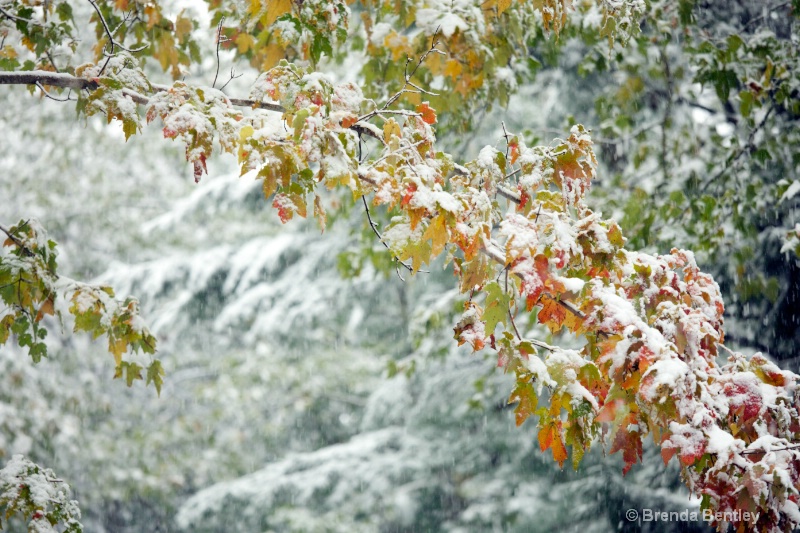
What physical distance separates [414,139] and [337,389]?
899cm

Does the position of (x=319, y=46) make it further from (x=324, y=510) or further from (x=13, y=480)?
(x=324, y=510)

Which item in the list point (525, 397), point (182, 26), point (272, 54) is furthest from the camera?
point (182, 26)

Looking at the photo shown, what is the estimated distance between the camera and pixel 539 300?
2.51 m

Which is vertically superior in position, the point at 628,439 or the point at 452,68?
the point at 452,68

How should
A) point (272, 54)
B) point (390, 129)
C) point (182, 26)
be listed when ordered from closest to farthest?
point (390, 129) < point (272, 54) < point (182, 26)

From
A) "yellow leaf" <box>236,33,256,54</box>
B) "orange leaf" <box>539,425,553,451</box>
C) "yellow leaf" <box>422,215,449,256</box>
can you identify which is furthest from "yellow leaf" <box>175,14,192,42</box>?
"orange leaf" <box>539,425,553,451</box>

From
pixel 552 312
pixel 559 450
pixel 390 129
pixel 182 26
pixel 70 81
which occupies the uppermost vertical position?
pixel 182 26

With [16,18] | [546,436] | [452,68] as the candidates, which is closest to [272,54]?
[452,68]

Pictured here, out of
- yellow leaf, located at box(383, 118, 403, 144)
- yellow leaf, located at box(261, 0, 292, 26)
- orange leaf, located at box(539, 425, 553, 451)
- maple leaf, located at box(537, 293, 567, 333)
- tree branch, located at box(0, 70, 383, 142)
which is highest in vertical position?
yellow leaf, located at box(261, 0, 292, 26)

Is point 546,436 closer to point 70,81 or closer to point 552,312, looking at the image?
point 552,312

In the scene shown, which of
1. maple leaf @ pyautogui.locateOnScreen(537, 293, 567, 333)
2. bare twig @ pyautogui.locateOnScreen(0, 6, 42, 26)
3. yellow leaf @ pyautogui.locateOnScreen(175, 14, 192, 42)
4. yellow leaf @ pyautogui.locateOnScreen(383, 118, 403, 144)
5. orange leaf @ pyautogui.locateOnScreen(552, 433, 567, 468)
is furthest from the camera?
yellow leaf @ pyautogui.locateOnScreen(175, 14, 192, 42)

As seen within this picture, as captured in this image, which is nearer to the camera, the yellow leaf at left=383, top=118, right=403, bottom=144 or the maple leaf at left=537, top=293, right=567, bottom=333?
the maple leaf at left=537, top=293, right=567, bottom=333

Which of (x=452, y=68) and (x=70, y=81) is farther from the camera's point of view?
(x=452, y=68)

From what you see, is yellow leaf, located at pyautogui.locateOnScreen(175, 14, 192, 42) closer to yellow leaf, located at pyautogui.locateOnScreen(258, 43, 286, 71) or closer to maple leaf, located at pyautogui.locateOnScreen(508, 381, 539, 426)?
yellow leaf, located at pyautogui.locateOnScreen(258, 43, 286, 71)
